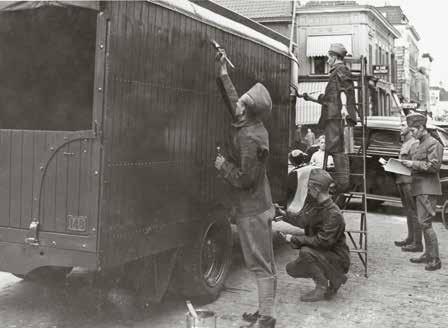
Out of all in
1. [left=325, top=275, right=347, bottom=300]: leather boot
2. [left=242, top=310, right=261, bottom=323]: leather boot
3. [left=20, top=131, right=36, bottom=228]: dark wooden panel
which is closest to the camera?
[left=20, top=131, right=36, bottom=228]: dark wooden panel

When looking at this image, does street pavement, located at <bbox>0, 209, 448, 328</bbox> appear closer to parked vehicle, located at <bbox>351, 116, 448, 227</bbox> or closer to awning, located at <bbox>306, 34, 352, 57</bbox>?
parked vehicle, located at <bbox>351, 116, 448, 227</bbox>

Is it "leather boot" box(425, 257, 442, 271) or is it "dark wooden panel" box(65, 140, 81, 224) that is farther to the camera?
"leather boot" box(425, 257, 442, 271)

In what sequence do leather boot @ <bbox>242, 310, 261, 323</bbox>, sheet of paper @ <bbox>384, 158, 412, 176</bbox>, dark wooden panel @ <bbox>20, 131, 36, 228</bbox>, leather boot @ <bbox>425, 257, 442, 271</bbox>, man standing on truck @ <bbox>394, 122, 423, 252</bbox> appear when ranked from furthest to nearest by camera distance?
man standing on truck @ <bbox>394, 122, 423, 252</bbox> < sheet of paper @ <bbox>384, 158, 412, 176</bbox> < leather boot @ <bbox>425, 257, 442, 271</bbox> < leather boot @ <bbox>242, 310, 261, 323</bbox> < dark wooden panel @ <bbox>20, 131, 36, 228</bbox>

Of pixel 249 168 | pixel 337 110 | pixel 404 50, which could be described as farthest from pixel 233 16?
pixel 404 50

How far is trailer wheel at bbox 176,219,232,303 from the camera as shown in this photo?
551cm

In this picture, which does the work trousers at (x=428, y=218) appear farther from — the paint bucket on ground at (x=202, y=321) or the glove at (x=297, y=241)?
the paint bucket on ground at (x=202, y=321)

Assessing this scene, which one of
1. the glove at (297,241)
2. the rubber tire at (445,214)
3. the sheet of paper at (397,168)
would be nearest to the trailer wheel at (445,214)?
the rubber tire at (445,214)

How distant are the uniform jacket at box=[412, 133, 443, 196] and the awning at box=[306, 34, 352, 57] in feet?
84.1

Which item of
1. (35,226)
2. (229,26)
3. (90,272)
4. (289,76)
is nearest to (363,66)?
(289,76)

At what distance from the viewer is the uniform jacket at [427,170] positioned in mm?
7398

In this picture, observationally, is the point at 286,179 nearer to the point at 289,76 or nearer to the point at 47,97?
the point at 289,76

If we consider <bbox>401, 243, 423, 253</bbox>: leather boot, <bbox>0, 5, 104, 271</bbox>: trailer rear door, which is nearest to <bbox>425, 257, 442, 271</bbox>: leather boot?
<bbox>401, 243, 423, 253</bbox>: leather boot

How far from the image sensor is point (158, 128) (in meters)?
4.82

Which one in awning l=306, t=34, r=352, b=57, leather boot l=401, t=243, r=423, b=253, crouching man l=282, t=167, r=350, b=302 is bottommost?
leather boot l=401, t=243, r=423, b=253
